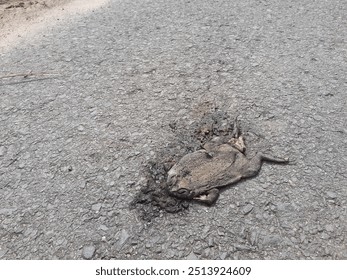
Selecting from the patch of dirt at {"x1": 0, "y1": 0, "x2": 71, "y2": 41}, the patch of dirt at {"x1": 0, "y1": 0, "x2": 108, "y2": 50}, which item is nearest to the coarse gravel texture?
the patch of dirt at {"x1": 0, "y1": 0, "x2": 108, "y2": 50}

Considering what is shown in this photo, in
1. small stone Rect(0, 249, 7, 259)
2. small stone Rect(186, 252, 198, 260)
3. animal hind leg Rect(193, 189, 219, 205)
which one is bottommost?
small stone Rect(186, 252, 198, 260)

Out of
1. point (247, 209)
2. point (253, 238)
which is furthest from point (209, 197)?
point (253, 238)

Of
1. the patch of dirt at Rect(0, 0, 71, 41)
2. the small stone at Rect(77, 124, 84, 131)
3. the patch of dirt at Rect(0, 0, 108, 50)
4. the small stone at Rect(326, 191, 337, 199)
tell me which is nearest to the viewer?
the small stone at Rect(326, 191, 337, 199)

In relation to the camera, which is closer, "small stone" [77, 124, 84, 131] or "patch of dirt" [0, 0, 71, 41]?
"small stone" [77, 124, 84, 131]

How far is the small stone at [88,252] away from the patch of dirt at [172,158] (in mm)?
435

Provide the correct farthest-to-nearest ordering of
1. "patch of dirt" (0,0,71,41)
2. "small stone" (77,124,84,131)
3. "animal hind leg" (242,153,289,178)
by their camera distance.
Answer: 1. "patch of dirt" (0,0,71,41)
2. "small stone" (77,124,84,131)
3. "animal hind leg" (242,153,289,178)

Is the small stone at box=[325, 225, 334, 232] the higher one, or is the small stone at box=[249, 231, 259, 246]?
the small stone at box=[249, 231, 259, 246]

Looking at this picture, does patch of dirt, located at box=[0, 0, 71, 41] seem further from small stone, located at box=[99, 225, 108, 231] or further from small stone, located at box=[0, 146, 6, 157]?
small stone, located at box=[99, 225, 108, 231]

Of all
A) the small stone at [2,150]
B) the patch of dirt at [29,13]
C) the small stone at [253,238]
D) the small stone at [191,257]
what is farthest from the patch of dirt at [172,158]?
the patch of dirt at [29,13]

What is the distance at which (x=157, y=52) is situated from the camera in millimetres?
4316

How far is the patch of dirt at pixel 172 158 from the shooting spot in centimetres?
267

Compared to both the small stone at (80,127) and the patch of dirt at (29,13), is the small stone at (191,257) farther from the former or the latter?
the patch of dirt at (29,13)

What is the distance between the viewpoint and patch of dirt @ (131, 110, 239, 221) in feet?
8.75

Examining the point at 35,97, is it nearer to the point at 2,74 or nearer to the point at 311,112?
the point at 2,74
